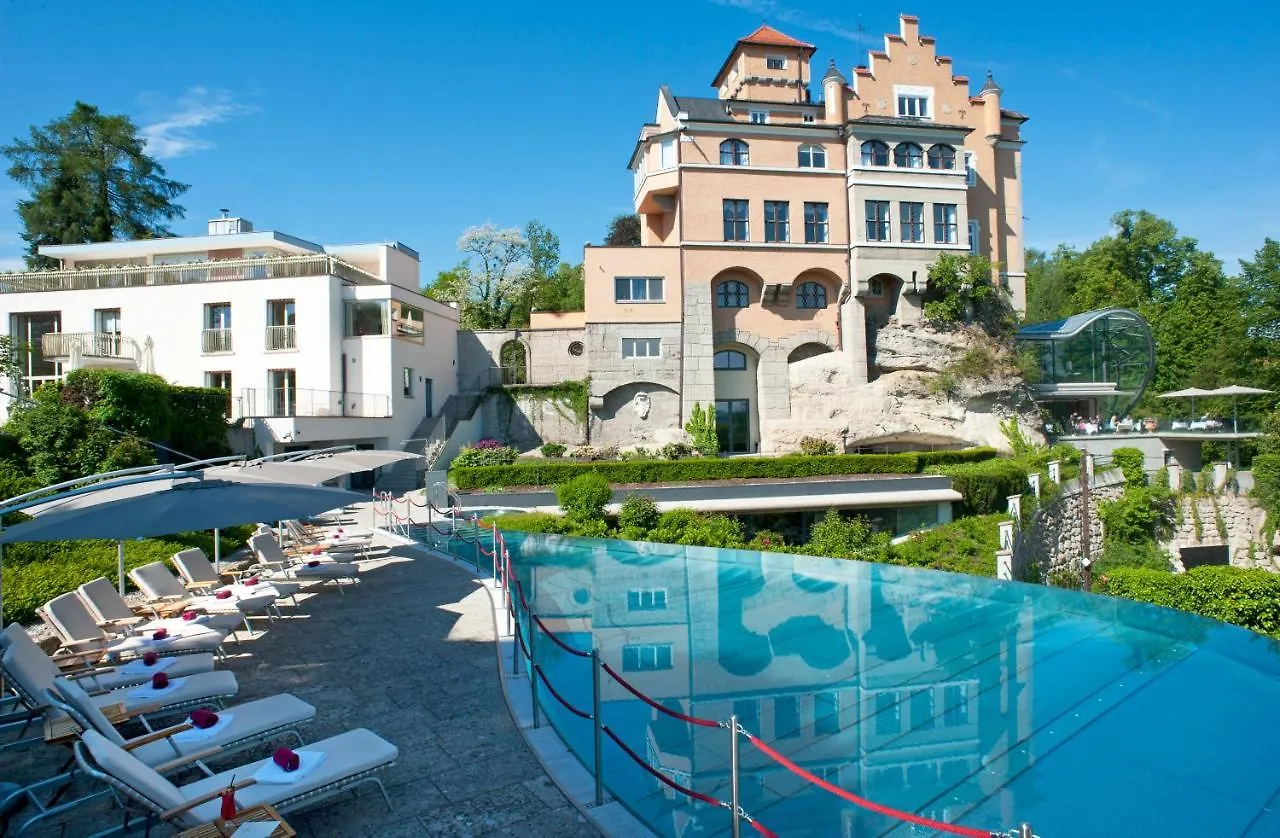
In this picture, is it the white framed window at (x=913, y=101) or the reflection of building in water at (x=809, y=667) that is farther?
the white framed window at (x=913, y=101)

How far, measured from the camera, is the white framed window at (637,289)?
104ft

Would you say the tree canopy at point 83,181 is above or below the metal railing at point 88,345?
above

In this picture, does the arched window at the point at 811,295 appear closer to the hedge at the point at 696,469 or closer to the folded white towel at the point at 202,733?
the hedge at the point at 696,469

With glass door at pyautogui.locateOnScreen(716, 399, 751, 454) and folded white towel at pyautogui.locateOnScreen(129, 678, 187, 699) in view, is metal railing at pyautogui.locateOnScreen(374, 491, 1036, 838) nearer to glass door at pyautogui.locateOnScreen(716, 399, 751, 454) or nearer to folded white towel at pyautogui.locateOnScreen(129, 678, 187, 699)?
folded white towel at pyautogui.locateOnScreen(129, 678, 187, 699)

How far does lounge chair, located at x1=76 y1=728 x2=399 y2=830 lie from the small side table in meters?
0.12

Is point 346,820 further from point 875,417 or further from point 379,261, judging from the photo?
point 379,261

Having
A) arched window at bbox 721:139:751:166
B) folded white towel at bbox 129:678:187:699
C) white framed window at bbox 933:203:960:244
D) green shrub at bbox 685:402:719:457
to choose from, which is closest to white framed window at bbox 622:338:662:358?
green shrub at bbox 685:402:719:457

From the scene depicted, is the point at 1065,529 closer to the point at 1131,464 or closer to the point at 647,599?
the point at 1131,464

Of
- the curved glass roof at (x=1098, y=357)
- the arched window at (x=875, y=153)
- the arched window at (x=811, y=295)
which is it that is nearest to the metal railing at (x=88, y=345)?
the arched window at (x=811, y=295)

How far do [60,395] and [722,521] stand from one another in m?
17.7

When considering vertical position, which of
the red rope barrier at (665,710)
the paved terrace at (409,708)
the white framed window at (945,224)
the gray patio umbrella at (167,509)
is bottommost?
the paved terrace at (409,708)

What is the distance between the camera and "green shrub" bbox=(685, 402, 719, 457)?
97.6 ft

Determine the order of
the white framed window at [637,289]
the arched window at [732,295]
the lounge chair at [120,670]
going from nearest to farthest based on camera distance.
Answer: the lounge chair at [120,670] → the white framed window at [637,289] → the arched window at [732,295]

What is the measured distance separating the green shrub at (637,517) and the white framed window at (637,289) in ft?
40.8
